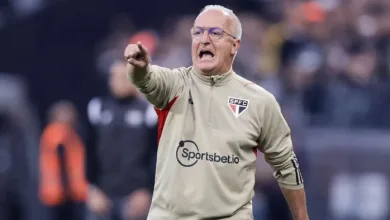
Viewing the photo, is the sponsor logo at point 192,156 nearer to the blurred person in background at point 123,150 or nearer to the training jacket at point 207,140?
the training jacket at point 207,140

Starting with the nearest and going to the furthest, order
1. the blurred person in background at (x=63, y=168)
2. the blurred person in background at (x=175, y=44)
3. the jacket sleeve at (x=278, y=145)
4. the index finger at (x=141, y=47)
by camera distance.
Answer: the index finger at (x=141, y=47) < the jacket sleeve at (x=278, y=145) < the blurred person in background at (x=63, y=168) < the blurred person in background at (x=175, y=44)

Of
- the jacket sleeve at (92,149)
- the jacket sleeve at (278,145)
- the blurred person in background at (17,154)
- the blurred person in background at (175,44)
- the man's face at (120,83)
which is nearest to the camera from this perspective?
the jacket sleeve at (278,145)

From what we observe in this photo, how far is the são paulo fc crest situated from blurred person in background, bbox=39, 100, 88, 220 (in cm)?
697

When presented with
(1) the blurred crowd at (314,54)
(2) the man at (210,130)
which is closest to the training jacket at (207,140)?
(2) the man at (210,130)

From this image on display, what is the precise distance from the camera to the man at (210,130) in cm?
601

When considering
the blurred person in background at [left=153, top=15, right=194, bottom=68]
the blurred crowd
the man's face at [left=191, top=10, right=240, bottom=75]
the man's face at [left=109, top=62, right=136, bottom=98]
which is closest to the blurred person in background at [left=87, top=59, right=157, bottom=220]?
the man's face at [left=109, top=62, right=136, bottom=98]

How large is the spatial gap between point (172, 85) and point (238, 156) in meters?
0.57

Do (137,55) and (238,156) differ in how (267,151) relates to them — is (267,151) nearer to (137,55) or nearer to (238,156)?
(238,156)

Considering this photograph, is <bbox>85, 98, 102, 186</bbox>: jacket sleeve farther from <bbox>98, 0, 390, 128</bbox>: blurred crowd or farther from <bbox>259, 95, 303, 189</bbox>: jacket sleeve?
<bbox>259, 95, 303, 189</bbox>: jacket sleeve

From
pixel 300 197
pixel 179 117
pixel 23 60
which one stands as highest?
pixel 23 60

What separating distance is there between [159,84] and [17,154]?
7.89 metres

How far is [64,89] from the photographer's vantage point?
14125 mm

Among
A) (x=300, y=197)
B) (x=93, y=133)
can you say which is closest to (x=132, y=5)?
(x=93, y=133)

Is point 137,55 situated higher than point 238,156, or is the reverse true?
point 137,55
